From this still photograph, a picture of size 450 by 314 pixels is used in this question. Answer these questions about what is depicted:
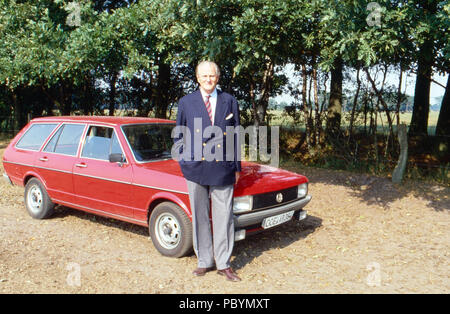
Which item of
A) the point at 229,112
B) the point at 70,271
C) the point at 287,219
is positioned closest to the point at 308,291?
the point at 287,219

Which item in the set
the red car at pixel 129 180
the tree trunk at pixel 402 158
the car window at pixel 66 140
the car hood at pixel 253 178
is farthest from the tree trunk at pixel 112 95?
the car hood at pixel 253 178

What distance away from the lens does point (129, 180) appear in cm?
516

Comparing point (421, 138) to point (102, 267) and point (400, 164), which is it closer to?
point (400, 164)

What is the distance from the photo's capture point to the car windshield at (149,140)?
540cm

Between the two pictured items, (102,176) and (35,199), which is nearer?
(102,176)

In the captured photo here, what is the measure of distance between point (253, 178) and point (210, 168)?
1009mm

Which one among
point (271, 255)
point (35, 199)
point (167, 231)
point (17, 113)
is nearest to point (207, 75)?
point (167, 231)

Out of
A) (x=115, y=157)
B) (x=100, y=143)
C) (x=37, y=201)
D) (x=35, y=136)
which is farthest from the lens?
(x=35, y=136)

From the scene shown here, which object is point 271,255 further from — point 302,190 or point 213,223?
point 213,223

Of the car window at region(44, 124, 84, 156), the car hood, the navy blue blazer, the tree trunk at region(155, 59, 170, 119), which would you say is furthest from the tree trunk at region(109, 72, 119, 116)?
the navy blue blazer

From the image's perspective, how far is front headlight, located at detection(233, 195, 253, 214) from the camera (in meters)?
4.61

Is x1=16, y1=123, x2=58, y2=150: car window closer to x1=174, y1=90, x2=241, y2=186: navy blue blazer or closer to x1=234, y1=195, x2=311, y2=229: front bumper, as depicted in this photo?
x1=174, y1=90, x2=241, y2=186: navy blue blazer

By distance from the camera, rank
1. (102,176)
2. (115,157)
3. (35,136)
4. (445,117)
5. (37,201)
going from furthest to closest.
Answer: (445,117) < (35,136) < (37,201) < (102,176) < (115,157)

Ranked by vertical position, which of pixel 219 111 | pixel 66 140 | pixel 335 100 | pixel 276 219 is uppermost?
pixel 335 100
